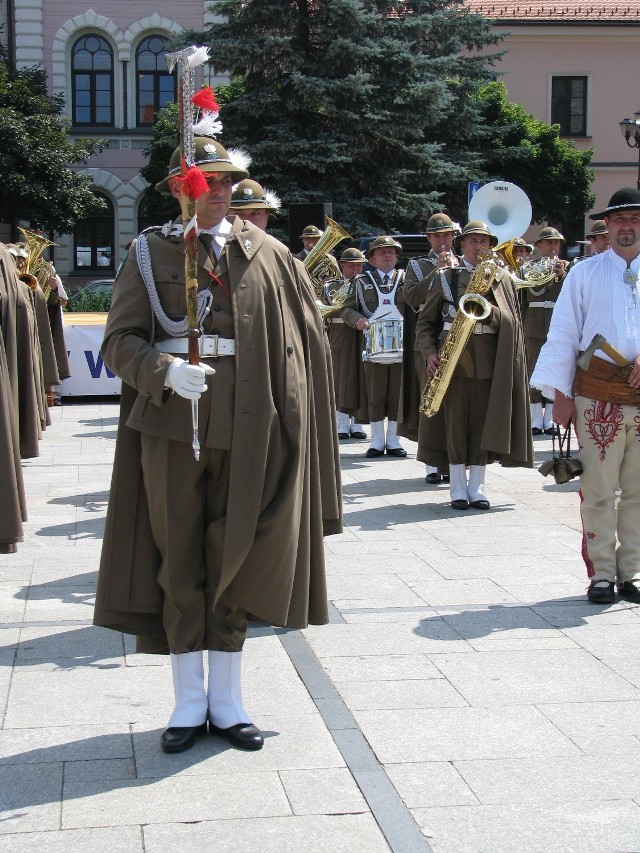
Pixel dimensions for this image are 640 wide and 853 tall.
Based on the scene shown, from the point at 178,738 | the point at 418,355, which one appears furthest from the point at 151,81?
the point at 178,738

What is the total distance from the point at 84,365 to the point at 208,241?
1353 cm

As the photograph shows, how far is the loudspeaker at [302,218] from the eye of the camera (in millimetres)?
14312

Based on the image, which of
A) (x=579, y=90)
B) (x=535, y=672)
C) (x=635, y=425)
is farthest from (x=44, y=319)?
(x=579, y=90)

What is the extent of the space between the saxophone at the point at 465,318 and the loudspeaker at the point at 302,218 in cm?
531

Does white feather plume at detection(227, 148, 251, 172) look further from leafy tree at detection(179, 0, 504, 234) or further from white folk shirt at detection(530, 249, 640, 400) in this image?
leafy tree at detection(179, 0, 504, 234)

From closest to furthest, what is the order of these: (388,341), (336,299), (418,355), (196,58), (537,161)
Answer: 1. (196,58)
2. (418,355)
3. (388,341)
4. (336,299)
5. (537,161)

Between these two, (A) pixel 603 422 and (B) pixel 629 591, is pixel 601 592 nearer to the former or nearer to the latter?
(B) pixel 629 591

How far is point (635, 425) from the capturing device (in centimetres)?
641

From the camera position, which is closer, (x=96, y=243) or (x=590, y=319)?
(x=590, y=319)

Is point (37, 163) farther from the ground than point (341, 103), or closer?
closer

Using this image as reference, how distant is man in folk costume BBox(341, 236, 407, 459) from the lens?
12.1m

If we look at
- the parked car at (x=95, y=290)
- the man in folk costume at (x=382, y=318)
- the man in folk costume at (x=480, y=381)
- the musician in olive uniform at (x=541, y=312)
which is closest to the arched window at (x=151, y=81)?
the parked car at (x=95, y=290)

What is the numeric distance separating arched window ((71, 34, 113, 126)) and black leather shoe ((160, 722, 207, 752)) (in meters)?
34.7

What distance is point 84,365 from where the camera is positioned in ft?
57.7
